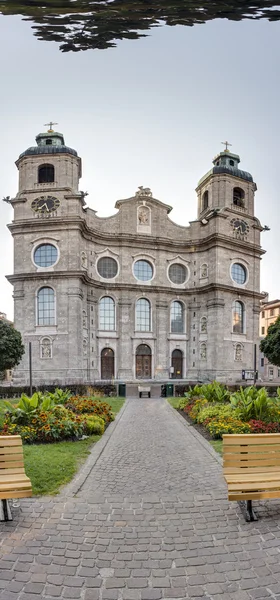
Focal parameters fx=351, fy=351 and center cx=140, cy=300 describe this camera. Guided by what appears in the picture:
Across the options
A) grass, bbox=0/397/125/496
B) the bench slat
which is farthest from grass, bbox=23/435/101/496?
the bench slat

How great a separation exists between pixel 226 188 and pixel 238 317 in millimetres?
15736

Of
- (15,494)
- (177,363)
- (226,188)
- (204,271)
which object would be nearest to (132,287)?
(204,271)

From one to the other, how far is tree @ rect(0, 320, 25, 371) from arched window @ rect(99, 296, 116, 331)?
47.6 feet

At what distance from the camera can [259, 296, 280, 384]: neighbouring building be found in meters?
58.2

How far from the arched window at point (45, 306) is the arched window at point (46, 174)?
12213 millimetres

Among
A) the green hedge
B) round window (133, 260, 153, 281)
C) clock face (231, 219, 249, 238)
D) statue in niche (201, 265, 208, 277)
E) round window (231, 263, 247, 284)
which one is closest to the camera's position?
the green hedge

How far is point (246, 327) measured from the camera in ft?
138

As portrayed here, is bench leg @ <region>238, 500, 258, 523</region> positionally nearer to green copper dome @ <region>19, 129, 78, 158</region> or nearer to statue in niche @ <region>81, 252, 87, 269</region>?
statue in niche @ <region>81, 252, 87, 269</region>

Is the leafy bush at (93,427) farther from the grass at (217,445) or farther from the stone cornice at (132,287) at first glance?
the stone cornice at (132,287)

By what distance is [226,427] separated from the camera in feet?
34.9

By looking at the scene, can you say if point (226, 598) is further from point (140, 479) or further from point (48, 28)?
point (48, 28)

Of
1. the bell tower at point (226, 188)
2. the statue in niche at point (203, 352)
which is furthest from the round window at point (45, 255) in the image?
the bell tower at point (226, 188)

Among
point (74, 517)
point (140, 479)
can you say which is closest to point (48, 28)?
point (74, 517)

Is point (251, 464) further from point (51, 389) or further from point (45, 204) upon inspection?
point (45, 204)
